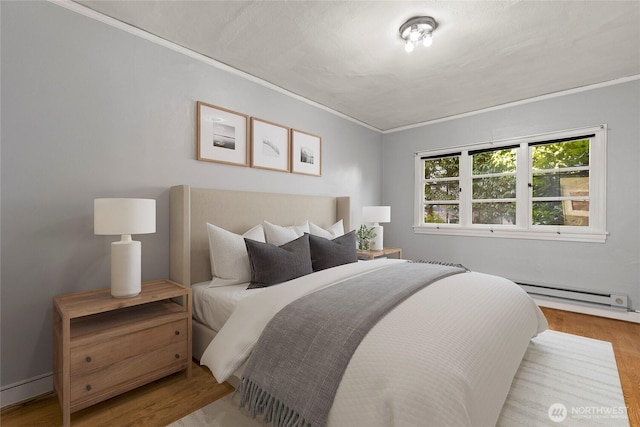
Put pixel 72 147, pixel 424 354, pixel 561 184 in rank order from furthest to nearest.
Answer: pixel 561 184 → pixel 72 147 → pixel 424 354

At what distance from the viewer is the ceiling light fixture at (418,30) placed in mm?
2115

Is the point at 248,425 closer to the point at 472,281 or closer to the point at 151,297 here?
the point at 151,297

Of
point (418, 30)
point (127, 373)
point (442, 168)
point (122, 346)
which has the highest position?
point (418, 30)

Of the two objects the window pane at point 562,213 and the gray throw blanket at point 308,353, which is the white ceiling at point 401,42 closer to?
the window pane at point 562,213

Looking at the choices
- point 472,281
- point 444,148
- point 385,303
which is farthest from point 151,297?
point 444,148

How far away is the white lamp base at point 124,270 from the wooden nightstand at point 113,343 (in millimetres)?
52

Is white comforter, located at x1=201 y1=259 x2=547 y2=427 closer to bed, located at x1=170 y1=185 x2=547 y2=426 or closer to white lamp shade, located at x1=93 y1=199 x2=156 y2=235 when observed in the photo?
bed, located at x1=170 y1=185 x2=547 y2=426

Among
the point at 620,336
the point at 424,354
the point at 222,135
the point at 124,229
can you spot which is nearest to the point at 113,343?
the point at 124,229

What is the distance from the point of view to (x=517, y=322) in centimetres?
179

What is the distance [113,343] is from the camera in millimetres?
1689

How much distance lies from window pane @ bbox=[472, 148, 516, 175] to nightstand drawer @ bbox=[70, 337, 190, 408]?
402cm

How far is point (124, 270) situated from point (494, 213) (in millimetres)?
4139

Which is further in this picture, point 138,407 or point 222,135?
point 222,135

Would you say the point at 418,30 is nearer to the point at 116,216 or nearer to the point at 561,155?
the point at 116,216
